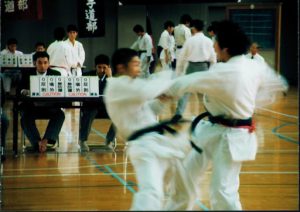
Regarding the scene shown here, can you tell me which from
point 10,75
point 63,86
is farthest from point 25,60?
point 63,86

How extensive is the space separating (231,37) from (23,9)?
18.9 ft

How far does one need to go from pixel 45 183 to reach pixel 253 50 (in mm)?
6843

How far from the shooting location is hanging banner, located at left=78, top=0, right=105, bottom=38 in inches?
501

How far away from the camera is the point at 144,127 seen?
439 cm

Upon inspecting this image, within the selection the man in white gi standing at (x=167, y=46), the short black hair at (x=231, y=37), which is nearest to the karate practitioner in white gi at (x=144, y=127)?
the short black hair at (x=231, y=37)

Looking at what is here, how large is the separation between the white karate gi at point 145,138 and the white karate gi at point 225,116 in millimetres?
234

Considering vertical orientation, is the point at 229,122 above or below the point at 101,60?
below

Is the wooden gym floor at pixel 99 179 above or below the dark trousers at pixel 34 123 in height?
below

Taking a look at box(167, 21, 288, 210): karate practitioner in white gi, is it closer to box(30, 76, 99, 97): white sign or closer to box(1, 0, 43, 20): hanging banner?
box(30, 76, 99, 97): white sign

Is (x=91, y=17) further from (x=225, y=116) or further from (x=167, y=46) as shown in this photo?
(x=225, y=116)

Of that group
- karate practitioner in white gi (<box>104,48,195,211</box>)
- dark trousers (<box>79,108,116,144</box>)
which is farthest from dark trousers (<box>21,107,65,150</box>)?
karate practitioner in white gi (<box>104,48,195,211</box>)

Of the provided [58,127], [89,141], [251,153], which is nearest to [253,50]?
[89,141]

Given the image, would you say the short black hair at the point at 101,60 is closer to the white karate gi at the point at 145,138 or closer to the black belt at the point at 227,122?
the black belt at the point at 227,122

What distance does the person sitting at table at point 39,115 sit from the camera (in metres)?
8.94
